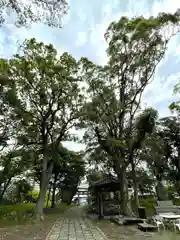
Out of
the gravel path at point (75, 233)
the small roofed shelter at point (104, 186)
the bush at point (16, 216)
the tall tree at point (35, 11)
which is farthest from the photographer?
the small roofed shelter at point (104, 186)

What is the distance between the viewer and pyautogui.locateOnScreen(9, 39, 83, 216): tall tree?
11367 millimetres

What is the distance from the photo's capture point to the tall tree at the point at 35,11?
4398 millimetres

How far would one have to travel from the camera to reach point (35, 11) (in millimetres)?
4629

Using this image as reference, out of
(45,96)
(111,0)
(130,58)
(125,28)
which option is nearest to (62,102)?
(45,96)

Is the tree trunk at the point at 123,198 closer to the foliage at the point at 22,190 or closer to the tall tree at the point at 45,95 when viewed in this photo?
the tall tree at the point at 45,95

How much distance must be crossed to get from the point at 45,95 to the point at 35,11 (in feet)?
25.4

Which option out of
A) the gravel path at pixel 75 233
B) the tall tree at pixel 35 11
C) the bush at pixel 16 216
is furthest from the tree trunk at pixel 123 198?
the tall tree at pixel 35 11

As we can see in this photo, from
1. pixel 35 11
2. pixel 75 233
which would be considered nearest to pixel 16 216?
pixel 75 233

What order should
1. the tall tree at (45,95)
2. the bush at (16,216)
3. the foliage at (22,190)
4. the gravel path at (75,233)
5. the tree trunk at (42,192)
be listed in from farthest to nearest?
the foliage at (22,190) < the tall tree at (45,95) < the tree trunk at (42,192) < the bush at (16,216) < the gravel path at (75,233)

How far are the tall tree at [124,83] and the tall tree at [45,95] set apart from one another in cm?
131

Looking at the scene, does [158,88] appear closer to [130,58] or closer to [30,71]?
[130,58]

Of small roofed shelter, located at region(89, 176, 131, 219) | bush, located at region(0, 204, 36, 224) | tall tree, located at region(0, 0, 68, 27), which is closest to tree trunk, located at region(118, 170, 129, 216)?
small roofed shelter, located at region(89, 176, 131, 219)

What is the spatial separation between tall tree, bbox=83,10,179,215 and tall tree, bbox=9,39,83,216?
1.31 metres

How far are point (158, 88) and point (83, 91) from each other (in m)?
5.24
